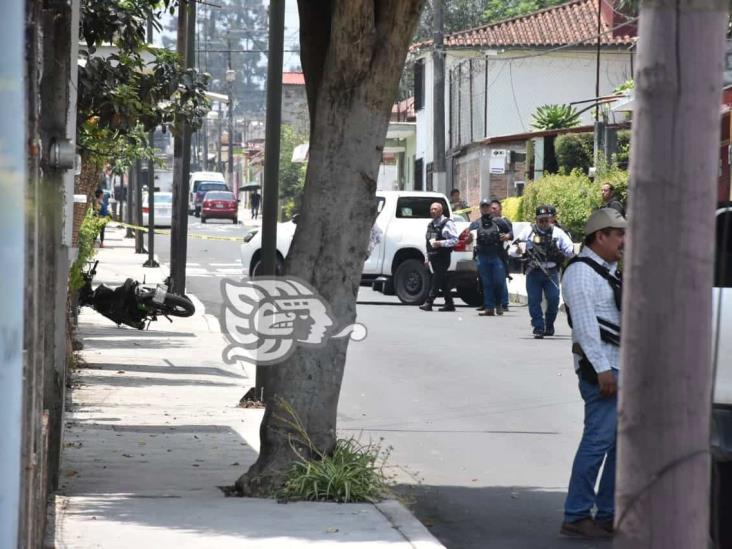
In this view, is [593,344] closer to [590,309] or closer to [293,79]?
[590,309]

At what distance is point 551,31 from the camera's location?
4903 centimetres

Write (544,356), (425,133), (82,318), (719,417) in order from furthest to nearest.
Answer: (425,133)
(82,318)
(544,356)
(719,417)

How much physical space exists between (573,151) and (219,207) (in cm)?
3250

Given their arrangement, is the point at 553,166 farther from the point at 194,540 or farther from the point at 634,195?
the point at 634,195

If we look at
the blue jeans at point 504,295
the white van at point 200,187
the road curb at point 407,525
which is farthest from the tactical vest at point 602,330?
the white van at point 200,187

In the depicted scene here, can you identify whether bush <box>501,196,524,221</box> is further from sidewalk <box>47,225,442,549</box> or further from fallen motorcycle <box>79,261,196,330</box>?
fallen motorcycle <box>79,261,196,330</box>

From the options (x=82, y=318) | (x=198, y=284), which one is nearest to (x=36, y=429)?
(x=82, y=318)

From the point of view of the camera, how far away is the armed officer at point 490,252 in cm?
2230

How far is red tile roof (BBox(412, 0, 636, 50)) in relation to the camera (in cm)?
4712

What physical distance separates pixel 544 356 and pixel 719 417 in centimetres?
976

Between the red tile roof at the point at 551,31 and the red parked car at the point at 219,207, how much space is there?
21.4 m

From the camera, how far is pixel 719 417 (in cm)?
739

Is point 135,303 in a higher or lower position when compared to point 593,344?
lower

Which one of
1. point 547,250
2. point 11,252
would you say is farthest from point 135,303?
point 11,252
